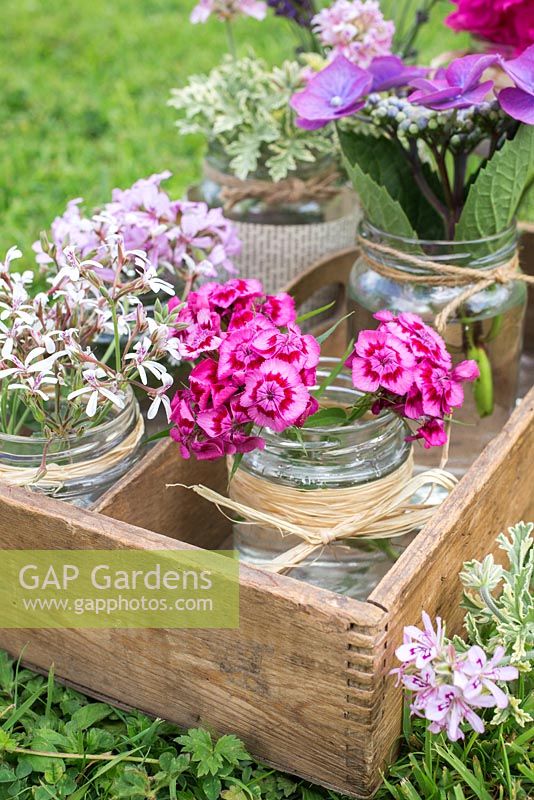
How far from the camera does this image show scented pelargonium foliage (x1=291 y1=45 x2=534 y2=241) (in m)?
1.14

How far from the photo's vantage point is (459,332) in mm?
1286

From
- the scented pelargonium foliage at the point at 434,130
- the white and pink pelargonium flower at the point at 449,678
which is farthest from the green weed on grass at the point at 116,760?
the scented pelargonium foliage at the point at 434,130

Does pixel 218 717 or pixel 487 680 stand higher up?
pixel 487 680

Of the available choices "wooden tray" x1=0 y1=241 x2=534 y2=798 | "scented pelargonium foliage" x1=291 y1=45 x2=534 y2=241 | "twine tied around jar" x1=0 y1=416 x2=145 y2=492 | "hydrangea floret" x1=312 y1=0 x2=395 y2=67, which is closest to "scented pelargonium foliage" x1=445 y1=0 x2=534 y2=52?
"hydrangea floret" x1=312 y1=0 x2=395 y2=67

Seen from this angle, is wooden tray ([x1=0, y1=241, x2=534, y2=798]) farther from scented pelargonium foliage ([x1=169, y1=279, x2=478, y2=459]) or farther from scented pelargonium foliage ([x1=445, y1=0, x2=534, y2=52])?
scented pelargonium foliage ([x1=445, y1=0, x2=534, y2=52])

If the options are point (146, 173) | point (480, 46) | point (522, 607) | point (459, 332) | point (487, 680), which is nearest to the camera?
point (487, 680)

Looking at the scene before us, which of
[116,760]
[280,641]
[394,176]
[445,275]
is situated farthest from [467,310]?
[116,760]

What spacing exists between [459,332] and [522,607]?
0.39 m

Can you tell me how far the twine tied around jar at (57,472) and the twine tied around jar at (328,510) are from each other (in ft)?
0.34

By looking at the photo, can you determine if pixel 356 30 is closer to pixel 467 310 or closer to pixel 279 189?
pixel 279 189

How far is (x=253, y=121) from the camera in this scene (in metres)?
1.55

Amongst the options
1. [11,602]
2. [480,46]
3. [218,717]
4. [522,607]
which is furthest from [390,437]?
[480,46]

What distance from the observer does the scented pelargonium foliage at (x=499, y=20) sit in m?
1.46

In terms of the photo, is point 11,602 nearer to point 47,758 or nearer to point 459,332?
point 47,758
